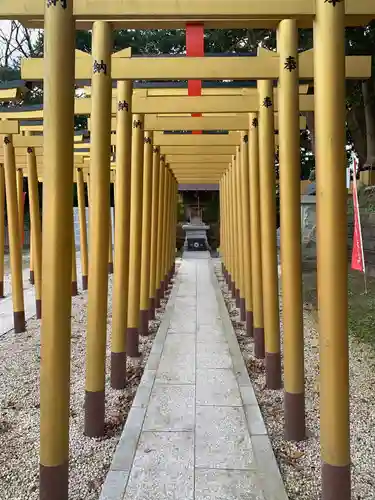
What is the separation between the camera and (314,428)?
3732 mm

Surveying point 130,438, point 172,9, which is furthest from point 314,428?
point 172,9

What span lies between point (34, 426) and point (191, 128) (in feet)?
14.2

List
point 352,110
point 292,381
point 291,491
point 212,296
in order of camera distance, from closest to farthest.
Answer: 1. point 291,491
2. point 292,381
3. point 212,296
4. point 352,110

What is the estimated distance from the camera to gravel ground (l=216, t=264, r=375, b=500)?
115 inches

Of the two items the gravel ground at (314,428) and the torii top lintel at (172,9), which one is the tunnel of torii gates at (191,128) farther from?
the gravel ground at (314,428)

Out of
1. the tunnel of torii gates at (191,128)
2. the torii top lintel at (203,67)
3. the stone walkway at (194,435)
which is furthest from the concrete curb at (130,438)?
the torii top lintel at (203,67)

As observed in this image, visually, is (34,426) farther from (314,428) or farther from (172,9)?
(172,9)

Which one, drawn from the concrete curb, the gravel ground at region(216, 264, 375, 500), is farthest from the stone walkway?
the gravel ground at region(216, 264, 375, 500)

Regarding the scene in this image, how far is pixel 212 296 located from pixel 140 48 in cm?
970

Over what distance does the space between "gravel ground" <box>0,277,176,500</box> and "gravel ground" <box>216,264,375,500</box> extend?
143cm

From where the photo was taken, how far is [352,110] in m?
13.7

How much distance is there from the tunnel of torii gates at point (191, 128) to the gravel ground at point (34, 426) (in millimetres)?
218

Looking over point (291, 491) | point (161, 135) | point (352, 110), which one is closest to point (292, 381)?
point (291, 491)

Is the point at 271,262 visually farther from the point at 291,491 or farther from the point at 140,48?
the point at 140,48
